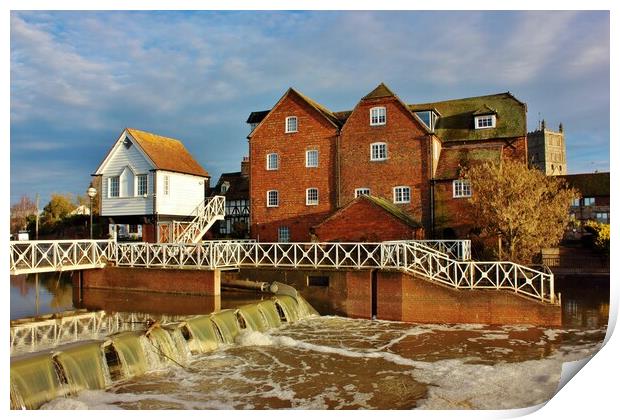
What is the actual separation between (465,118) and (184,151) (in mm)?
16744

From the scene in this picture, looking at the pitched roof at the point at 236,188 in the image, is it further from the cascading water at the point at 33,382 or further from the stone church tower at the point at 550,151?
the stone church tower at the point at 550,151

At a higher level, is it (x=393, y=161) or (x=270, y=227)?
(x=393, y=161)

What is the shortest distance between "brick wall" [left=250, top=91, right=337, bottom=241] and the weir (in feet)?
38.8

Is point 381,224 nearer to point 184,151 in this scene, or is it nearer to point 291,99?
point 291,99

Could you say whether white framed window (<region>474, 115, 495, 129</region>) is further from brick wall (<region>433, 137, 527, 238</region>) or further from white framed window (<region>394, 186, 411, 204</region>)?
white framed window (<region>394, 186, 411, 204</region>)

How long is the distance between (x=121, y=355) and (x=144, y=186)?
56.6 ft

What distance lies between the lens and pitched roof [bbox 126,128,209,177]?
1099 inches

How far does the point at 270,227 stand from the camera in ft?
96.5

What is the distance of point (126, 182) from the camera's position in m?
28.1

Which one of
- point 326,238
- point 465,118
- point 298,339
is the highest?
point 465,118

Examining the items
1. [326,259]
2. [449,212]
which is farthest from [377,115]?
[326,259]

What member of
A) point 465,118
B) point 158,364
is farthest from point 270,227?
point 158,364

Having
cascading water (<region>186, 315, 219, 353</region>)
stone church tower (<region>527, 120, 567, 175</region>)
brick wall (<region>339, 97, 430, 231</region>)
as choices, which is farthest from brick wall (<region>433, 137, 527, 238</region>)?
stone church tower (<region>527, 120, 567, 175</region>)

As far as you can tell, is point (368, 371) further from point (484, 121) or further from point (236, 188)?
point (236, 188)
